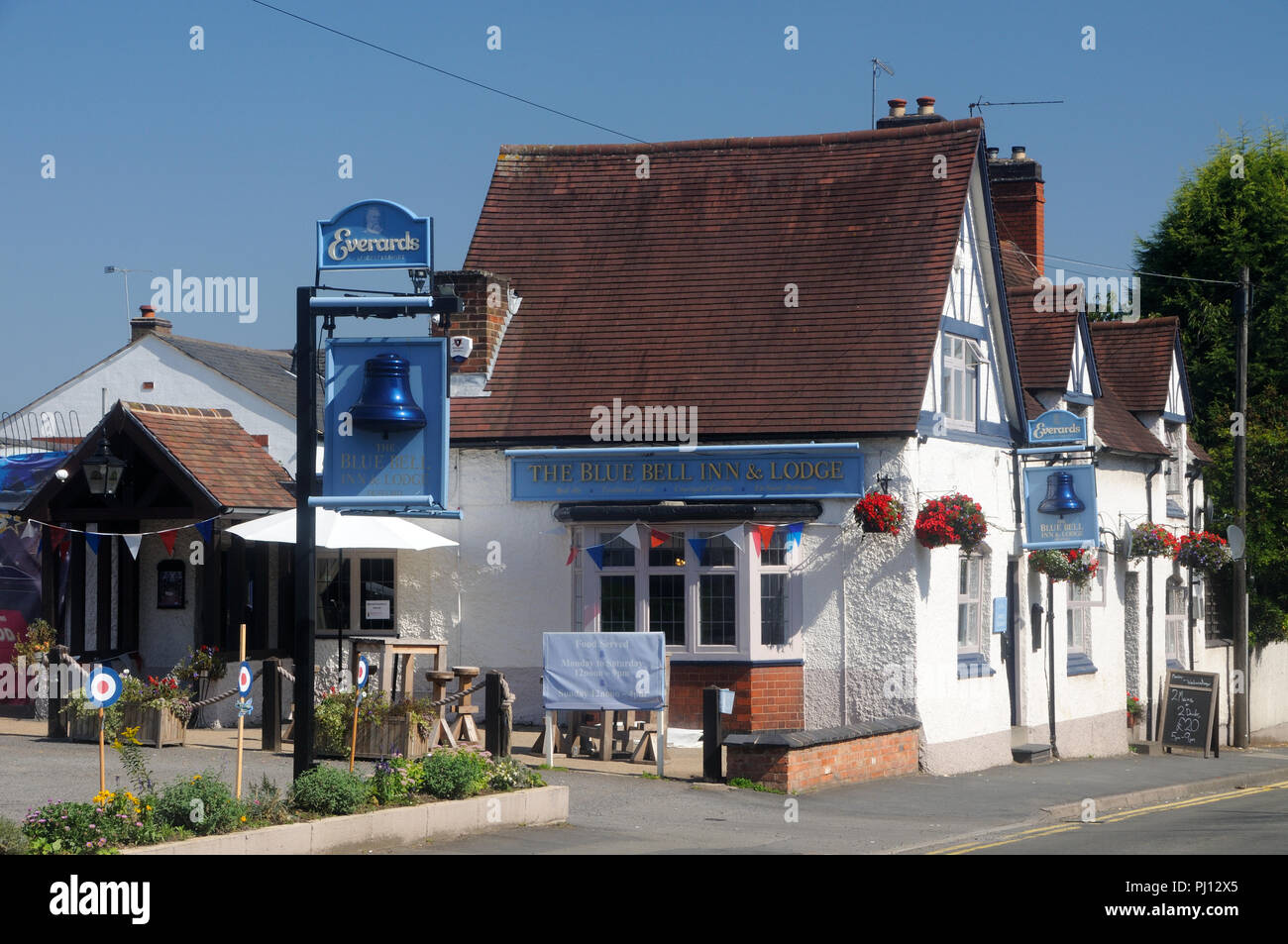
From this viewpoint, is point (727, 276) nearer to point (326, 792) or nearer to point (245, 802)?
point (326, 792)

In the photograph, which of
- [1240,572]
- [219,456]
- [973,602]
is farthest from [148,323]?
[1240,572]

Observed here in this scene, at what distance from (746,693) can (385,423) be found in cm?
759

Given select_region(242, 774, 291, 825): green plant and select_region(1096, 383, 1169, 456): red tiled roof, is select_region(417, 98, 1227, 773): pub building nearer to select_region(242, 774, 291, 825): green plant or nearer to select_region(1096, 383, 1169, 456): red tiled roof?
select_region(1096, 383, 1169, 456): red tiled roof

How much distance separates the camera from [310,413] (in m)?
12.6

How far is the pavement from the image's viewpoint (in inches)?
523

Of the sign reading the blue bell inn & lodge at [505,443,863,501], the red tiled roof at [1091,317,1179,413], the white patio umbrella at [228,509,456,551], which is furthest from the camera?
the red tiled roof at [1091,317,1179,413]

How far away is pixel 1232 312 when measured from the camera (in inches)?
1369

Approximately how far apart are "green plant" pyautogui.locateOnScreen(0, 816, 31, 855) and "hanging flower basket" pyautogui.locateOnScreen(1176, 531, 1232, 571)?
19.7m

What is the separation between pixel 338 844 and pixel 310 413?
3362 millimetres

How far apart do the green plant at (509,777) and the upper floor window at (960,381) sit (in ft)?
28.8

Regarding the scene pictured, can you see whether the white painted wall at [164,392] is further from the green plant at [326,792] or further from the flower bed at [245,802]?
the green plant at [326,792]

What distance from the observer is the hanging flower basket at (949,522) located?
18.8 meters

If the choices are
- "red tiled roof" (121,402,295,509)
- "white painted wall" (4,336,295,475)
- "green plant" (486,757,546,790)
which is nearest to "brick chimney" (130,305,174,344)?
"white painted wall" (4,336,295,475)
